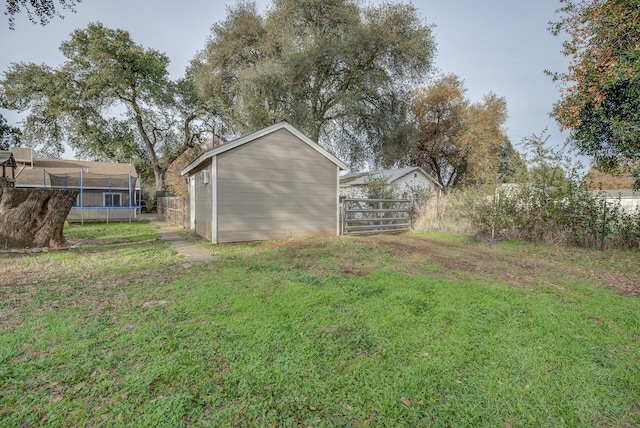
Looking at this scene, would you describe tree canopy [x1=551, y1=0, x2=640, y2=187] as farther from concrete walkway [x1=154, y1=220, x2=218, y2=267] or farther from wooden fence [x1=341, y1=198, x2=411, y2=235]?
concrete walkway [x1=154, y1=220, x2=218, y2=267]

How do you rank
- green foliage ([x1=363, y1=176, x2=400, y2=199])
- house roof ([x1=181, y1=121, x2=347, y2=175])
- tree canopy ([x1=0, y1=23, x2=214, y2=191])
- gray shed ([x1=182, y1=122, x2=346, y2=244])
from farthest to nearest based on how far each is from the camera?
tree canopy ([x1=0, y1=23, x2=214, y2=191]), green foliage ([x1=363, y1=176, x2=400, y2=199]), gray shed ([x1=182, y1=122, x2=346, y2=244]), house roof ([x1=181, y1=121, x2=347, y2=175])

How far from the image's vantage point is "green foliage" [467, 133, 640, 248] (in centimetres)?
777

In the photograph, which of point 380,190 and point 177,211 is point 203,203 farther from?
point 380,190

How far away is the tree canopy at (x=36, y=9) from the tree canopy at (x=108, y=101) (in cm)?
1702

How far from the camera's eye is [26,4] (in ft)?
18.2

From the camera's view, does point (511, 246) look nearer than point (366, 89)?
Yes

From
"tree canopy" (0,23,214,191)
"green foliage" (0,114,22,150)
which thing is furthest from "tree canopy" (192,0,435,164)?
"green foliage" (0,114,22,150)

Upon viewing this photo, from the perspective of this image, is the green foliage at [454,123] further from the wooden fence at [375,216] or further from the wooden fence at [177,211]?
the wooden fence at [177,211]

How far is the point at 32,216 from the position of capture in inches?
273

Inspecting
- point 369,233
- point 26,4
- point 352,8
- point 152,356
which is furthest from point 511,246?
point 352,8

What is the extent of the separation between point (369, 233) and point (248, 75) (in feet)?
31.1

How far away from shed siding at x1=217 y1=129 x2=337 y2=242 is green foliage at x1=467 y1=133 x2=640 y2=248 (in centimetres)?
532

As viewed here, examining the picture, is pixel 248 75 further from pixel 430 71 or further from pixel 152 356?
pixel 152 356

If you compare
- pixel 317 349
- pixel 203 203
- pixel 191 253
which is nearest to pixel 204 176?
pixel 203 203
